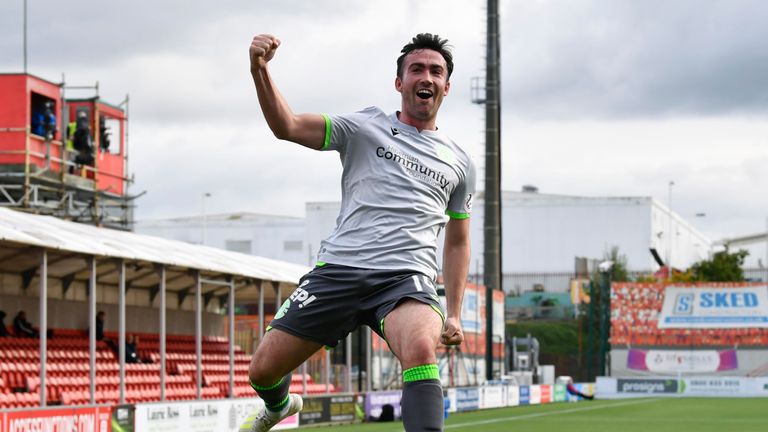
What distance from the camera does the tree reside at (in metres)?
72.2

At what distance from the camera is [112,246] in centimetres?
2084

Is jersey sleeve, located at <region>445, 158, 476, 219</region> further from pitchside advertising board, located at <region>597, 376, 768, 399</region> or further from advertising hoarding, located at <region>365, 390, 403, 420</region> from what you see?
pitchside advertising board, located at <region>597, 376, 768, 399</region>

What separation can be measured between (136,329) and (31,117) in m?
8.17

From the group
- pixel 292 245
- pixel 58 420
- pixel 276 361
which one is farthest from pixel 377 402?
pixel 292 245

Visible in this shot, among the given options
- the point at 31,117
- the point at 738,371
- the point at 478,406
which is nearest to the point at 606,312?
the point at 738,371

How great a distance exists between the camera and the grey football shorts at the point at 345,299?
265 inches

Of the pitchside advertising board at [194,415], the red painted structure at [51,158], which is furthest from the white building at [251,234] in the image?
the pitchside advertising board at [194,415]

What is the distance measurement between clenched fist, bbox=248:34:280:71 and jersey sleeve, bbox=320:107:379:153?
698 millimetres

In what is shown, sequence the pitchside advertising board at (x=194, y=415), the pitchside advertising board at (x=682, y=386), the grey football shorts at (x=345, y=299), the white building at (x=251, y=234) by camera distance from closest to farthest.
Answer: the grey football shorts at (x=345, y=299)
the pitchside advertising board at (x=194, y=415)
the pitchside advertising board at (x=682, y=386)
the white building at (x=251, y=234)

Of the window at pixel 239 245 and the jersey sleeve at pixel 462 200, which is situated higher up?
the window at pixel 239 245

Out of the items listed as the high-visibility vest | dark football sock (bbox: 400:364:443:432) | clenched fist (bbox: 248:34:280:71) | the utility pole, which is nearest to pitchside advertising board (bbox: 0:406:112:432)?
dark football sock (bbox: 400:364:443:432)

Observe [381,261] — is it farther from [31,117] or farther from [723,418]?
[31,117]

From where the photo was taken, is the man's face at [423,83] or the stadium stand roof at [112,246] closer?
the man's face at [423,83]

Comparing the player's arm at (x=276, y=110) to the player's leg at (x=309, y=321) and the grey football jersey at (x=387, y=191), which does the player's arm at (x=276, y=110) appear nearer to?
the grey football jersey at (x=387, y=191)
